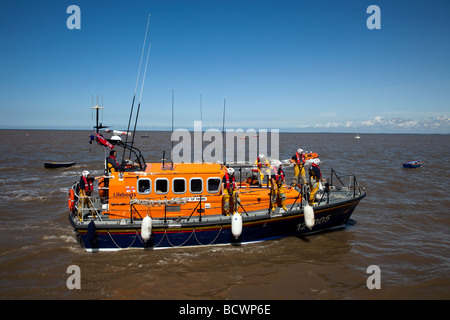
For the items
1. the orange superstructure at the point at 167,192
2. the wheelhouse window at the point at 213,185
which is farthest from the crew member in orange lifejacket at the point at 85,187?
the wheelhouse window at the point at 213,185

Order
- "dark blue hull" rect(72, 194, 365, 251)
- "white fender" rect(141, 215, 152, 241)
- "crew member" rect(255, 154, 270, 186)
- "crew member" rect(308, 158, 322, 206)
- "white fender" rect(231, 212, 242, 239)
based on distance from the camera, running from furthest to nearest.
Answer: "crew member" rect(255, 154, 270, 186) → "crew member" rect(308, 158, 322, 206) → "dark blue hull" rect(72, 194, 365, 251) → "white fender" rect(231, 212, 242, 239) → "white fender" rect(141, 215, 152, 241)

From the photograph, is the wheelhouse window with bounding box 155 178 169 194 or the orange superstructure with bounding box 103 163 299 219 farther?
the wheelhouse window with bounding box 155 178 169 194

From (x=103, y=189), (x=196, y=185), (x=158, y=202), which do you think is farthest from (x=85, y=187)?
(x=196, y=185)

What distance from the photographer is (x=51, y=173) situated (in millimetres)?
23141

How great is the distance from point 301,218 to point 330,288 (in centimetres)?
256

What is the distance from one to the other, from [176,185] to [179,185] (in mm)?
89

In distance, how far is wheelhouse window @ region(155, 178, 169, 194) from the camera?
8883mm

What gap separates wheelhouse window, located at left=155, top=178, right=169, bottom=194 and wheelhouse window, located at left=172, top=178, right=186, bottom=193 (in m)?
0.21

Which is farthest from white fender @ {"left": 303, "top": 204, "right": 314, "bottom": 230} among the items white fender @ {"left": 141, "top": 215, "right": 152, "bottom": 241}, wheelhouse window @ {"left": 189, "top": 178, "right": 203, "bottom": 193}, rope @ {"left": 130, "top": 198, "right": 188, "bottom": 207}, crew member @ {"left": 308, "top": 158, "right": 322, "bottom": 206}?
white fender @ {"left": 141, "top": 215, "right": 152, "bottom": 241}

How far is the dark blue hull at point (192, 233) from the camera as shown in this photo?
338 inches

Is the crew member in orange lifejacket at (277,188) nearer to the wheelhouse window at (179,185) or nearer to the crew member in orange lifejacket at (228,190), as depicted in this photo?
the crew member in orange lifejacket at (228,190)

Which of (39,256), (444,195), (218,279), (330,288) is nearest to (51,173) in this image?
(39,256)

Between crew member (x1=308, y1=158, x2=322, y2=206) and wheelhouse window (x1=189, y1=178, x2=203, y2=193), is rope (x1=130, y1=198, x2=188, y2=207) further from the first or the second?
crew member (x1=308, y1=158, x2=322, y2=206)

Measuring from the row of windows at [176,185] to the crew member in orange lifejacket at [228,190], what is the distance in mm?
306
